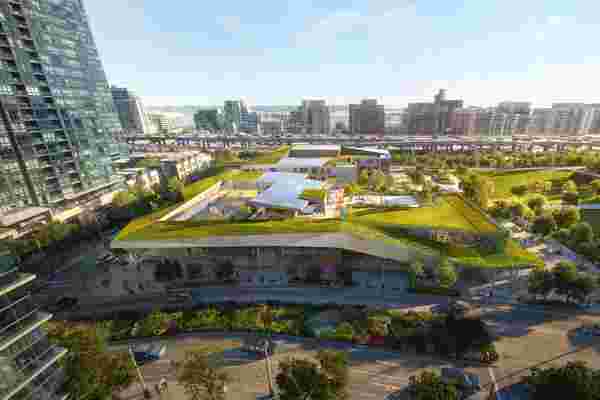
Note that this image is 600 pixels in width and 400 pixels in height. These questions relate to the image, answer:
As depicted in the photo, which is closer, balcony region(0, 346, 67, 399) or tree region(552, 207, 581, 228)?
balcony region(0, 346, 67, 399)

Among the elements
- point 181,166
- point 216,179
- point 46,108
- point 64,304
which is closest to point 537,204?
point 216,179

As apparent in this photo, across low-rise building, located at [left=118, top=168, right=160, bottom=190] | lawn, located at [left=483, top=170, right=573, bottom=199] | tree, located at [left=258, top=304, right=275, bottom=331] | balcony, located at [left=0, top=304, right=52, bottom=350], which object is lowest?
tree, located at [left=258, top=304, right=275, bottom=331]

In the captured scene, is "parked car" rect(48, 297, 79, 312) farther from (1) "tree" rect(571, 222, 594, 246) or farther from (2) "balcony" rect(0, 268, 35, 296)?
(1) "tree" rect(571, 222, 594, 246)

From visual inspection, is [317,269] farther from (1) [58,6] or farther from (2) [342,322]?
(1) [58,6]

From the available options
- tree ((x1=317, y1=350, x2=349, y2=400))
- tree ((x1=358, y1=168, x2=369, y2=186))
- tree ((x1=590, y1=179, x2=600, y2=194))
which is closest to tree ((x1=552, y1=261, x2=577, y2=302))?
tree ((x1=317, y1=350, x2=349, y2=400))

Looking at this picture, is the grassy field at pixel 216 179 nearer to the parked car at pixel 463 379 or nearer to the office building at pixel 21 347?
the office building at pixel 21 347

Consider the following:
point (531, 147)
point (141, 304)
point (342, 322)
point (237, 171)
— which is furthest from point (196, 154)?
point (531, 147)
